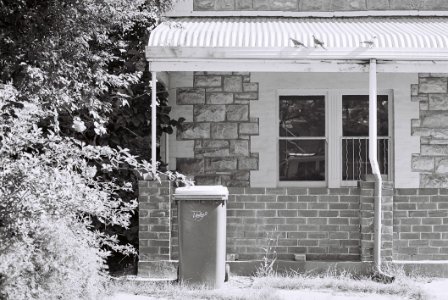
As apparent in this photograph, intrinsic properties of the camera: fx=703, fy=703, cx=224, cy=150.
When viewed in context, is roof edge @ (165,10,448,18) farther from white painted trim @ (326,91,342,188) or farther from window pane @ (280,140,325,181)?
window pane @ (280,140,325,181)

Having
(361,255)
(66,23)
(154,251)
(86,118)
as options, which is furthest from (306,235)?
(66,23)

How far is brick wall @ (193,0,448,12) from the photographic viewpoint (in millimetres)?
10672

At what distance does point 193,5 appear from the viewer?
10672 mm

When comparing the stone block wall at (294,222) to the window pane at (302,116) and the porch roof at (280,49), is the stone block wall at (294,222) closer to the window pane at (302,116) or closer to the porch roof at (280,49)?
the porch roof at (280,49)

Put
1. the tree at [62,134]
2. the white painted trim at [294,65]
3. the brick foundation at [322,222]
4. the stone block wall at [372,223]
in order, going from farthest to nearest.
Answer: the white painted trim at [294,65], the brick foundation at [322,222], the stone block wall at [372,223], the tree at [62,134]

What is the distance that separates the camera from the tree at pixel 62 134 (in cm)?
627

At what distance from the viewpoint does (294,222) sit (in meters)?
8.88

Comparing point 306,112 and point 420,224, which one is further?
point 306,112

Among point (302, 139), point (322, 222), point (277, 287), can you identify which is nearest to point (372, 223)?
point (322, 222)

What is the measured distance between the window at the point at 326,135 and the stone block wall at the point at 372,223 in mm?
1876

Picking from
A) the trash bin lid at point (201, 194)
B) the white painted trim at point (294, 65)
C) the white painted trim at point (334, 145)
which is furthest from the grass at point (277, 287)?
the white painted trim at point (294, 65)

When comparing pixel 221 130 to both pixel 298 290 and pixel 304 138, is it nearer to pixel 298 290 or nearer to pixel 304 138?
pixel 304 138

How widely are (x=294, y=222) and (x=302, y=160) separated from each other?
1965 mm

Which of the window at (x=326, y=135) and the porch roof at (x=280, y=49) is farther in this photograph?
the window at (x=326, y=135)
